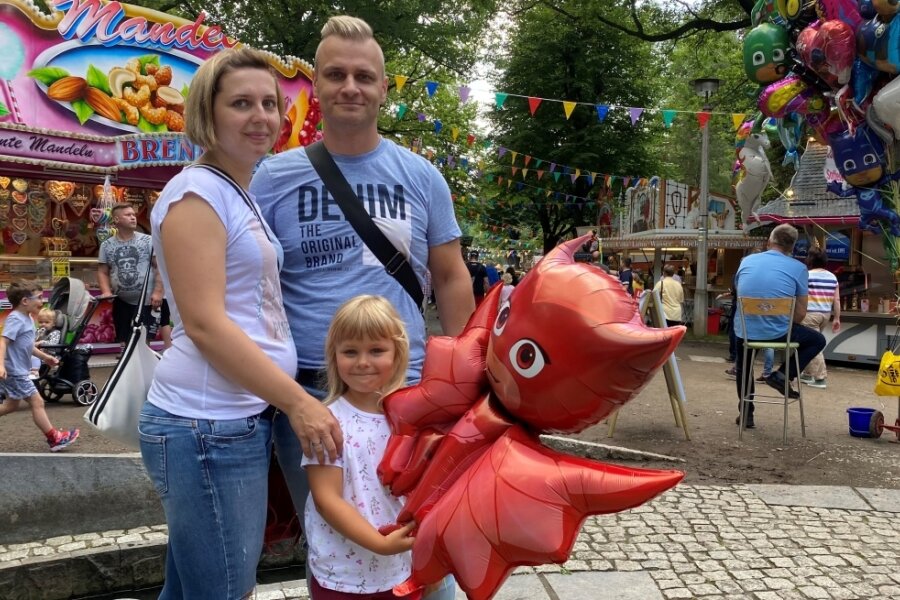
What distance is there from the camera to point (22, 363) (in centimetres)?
560

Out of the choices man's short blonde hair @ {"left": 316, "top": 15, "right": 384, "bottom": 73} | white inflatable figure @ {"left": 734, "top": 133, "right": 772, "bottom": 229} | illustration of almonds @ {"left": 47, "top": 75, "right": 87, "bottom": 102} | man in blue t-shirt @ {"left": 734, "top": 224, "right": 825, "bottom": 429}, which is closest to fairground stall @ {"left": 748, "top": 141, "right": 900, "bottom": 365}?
white inflatable figure @ {"left": 734, "top": 133, "right": 772, "bottom": 229}

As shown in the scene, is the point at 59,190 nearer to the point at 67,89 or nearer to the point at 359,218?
the point at 67,89

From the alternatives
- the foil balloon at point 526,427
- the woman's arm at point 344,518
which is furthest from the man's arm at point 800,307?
the woman's arm at point 344,518

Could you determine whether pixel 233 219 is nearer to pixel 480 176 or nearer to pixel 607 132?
pixel 607 132

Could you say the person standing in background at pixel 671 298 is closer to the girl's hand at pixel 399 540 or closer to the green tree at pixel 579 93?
the green tree at pixel 579 93

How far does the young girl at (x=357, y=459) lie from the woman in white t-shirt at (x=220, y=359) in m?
0.13

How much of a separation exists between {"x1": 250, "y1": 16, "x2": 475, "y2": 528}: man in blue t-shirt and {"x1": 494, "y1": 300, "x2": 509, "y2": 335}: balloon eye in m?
0.45

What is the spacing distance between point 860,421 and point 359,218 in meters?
6.02

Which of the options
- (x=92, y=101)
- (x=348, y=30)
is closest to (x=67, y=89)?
(x=92, y=101)

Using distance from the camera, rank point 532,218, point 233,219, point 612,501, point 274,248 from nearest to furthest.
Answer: point 612,501
point 233,219
point 274,248
point 532,218

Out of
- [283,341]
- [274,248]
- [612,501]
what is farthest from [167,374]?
[612,501]

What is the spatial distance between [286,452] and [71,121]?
967 centimetres

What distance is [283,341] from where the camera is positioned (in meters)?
1.77

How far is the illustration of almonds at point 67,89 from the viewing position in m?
9.64
